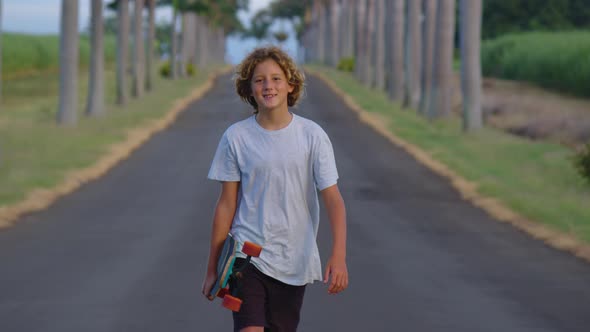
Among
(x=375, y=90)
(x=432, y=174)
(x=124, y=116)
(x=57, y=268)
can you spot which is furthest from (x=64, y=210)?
(x=375, y=90)

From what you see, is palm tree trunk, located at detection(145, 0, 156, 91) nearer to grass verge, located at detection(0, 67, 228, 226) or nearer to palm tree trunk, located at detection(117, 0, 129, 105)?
grass verge, located at detection(0, 67, 228, 226)

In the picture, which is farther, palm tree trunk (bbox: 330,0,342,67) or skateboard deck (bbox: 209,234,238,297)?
palm tree trunk (bbox: 330,0,342,67)

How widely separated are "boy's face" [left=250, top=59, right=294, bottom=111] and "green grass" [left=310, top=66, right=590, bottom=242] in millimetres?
7582

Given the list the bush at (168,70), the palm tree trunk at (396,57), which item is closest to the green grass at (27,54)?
the bush at (168,70)

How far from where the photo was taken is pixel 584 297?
9078mm

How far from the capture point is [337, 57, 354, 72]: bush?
245ft

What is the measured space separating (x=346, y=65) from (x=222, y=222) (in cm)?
7104

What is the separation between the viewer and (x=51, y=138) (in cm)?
2330

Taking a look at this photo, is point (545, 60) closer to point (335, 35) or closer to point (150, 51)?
point (150, 51)

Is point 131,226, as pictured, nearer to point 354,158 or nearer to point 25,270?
point 25,270

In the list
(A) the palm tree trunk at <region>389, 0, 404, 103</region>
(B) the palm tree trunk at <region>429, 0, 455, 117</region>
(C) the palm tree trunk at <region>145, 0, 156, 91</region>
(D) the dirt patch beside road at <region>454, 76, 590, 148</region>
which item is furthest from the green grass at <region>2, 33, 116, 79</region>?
(B) the palm tree trunk at <region>429, 0, 455, 117</region>

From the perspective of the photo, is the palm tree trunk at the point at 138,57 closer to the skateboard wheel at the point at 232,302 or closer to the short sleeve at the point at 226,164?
the short sleeve at the point at 226,164

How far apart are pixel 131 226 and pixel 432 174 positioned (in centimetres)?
733

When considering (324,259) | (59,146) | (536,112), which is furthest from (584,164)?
(536,112)
